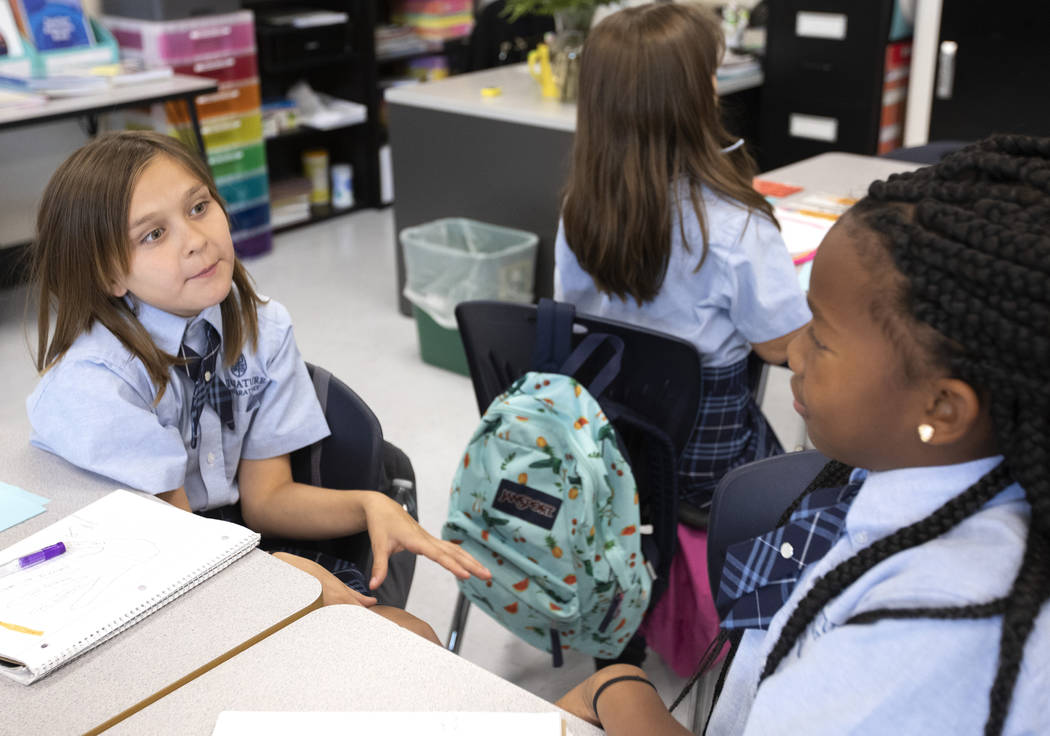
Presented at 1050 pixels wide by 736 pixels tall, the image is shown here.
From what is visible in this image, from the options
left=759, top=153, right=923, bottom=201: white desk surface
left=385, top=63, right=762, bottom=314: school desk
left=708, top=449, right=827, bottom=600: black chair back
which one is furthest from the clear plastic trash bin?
left=708, top=449, right=827, bottom=600: black chair back

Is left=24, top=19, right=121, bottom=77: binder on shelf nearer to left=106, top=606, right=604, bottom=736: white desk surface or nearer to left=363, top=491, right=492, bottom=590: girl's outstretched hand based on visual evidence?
left=363, top=491, right=492, bottom=590: girl's outstretched hand

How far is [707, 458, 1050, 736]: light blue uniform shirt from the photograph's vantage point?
24.9 inches

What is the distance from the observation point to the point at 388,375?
304cm

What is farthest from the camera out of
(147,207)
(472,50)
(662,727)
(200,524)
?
(472,50)

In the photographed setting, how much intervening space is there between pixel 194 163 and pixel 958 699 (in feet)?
3.63

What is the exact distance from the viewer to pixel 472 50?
421 centimetres

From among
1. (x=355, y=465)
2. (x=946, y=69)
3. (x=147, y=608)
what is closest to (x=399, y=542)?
(x=355, y=465)

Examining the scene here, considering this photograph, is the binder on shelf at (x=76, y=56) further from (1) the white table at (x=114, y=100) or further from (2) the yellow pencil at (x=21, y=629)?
(2) the yellow pencil at (x=21, y=629)

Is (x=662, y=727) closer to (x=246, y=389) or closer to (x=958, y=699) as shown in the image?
(x=958, y=699)

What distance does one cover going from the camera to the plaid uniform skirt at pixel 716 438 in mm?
1641

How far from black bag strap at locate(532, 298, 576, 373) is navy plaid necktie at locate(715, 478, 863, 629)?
558 millimetres

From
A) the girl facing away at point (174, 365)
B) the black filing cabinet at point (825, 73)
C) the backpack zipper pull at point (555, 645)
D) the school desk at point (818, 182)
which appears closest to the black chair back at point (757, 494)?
the girl facing away at point (174, 365)

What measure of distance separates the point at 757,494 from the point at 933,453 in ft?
1.47

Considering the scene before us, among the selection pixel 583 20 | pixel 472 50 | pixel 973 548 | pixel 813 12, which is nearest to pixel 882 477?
pixel 973 548
